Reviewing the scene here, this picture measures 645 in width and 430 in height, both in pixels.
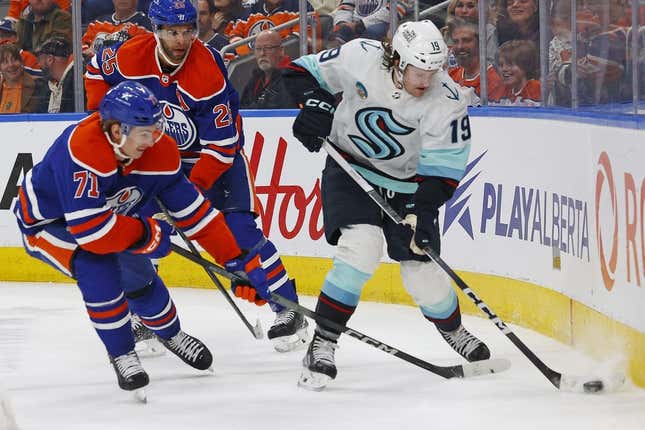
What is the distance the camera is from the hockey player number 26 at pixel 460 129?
13.5 feet

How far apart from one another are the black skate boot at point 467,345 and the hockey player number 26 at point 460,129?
2.27ft

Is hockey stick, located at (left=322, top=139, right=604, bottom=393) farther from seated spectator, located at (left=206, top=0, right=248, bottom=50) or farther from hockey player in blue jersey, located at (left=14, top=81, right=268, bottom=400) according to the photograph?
seated spectator, located at (left=206, top=0, right=248, bottom=50)

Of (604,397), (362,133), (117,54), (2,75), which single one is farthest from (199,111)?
(2,75)

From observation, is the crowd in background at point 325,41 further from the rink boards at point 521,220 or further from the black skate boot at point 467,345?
the black skate boot at point 467,345

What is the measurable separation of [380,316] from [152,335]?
3.90 feet

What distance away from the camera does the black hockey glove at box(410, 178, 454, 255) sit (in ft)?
13.4

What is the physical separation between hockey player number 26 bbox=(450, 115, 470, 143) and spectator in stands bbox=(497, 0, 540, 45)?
1570mm

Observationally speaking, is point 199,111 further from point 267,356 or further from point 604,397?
Answer: point 604,397

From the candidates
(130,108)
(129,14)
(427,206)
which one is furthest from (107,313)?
(129,14)

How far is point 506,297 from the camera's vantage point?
541cm

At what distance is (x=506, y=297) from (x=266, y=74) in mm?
1945

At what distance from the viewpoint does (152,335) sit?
16.1 ft

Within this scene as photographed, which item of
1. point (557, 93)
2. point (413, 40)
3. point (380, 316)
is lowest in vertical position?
point (380, 316)

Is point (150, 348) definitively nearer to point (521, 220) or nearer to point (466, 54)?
point (521, 220)
